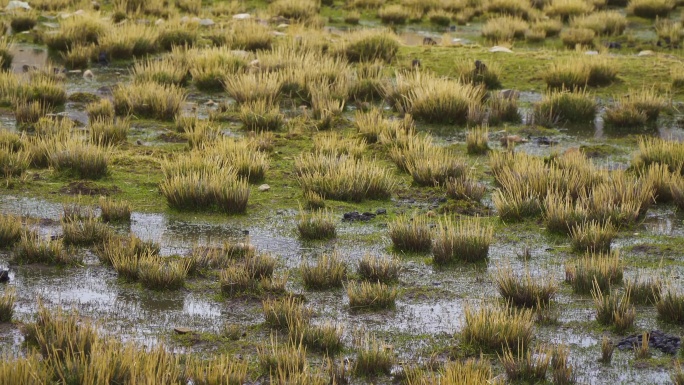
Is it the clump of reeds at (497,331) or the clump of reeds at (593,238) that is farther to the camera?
the clump of reeds at (593,238)

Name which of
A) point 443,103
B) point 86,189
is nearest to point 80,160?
point 86,189

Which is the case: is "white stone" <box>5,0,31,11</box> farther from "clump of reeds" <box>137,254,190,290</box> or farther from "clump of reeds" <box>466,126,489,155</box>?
"clump of reeds" <box>137,254,190,290</box>

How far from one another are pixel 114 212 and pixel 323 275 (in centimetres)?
258

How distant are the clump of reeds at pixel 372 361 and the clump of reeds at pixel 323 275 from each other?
1.43 m

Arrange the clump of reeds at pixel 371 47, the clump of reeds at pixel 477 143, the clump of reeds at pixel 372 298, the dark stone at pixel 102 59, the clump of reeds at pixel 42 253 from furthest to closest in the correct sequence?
1. the clump of reeds at pixel 371 47
2. the dark stone at pixel 102 59
3. the clump of reeds at pixel 477 143
4. the clump of reeds at pixel 42 253
5. the clump of reeds at pixel 372 298

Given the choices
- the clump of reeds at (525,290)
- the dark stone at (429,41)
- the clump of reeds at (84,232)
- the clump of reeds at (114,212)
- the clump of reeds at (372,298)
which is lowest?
the dark stone at (429,41)

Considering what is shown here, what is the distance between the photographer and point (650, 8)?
23.1 metres

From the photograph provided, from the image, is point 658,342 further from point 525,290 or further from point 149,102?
point 149,102

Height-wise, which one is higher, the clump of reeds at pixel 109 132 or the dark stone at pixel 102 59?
the clump of reeds at pixel 109 132

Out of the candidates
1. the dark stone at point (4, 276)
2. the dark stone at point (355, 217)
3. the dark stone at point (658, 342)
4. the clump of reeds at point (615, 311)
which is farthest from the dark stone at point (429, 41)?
the dark stone at point (658, 342)

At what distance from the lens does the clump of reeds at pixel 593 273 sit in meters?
→ 7.28

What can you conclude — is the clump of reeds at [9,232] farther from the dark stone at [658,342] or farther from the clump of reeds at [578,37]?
the clump of reeds at [578,37]

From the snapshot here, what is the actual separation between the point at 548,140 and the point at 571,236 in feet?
12.7

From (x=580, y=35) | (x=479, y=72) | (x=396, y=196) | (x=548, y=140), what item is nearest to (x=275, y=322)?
(x=396, y=196)
